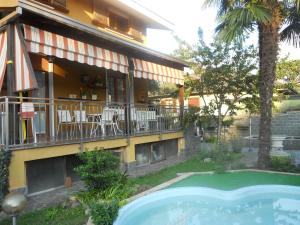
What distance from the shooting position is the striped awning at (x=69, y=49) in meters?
10.1

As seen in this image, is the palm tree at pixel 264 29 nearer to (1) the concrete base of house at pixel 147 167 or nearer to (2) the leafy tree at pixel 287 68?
(1) the concrete base of house at pixel 147 167

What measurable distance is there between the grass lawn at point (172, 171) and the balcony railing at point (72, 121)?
2078mm

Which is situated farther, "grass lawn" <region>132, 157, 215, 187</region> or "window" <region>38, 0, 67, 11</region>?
"window" <region>38, 0, 67, 11</region>

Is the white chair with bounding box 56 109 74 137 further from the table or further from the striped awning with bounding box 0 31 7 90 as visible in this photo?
the striped awning with bounding box 0 31 7 90

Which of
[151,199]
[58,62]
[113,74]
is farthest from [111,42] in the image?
[151,199]

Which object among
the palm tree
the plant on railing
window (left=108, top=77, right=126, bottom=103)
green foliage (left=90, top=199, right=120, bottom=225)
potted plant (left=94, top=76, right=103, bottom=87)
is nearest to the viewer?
green foliage (left=90, top=199, right=120, bottom=225)

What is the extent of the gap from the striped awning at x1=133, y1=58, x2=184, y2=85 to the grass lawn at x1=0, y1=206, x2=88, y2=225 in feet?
27.4

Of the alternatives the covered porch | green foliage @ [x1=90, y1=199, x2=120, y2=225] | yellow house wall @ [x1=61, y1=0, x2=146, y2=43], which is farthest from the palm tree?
green foliage @ [x1=90, y1=199, x2=120, y2=225]

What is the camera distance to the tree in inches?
755

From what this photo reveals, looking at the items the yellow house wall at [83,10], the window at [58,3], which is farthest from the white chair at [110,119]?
the yellow house wall at [83,10]

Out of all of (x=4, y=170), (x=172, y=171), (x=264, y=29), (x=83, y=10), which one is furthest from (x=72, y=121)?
(x=264, y=29)

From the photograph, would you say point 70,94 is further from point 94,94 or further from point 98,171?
point 98,171

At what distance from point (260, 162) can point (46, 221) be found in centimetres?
1009

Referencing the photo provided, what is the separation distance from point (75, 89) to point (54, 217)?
848 cm
